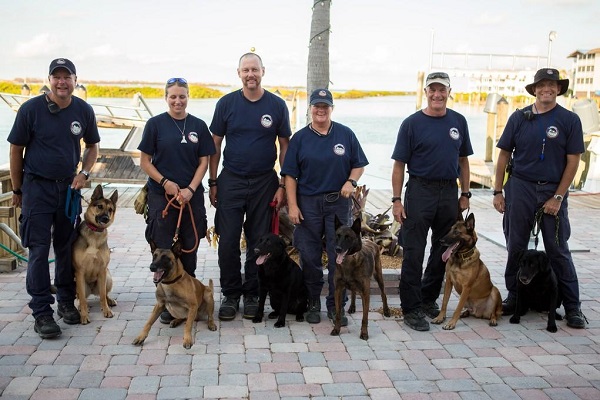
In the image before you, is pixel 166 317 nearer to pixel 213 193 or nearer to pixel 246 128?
pixel 213 193

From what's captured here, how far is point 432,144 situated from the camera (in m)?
4.20

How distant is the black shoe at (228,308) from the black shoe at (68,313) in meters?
1.08

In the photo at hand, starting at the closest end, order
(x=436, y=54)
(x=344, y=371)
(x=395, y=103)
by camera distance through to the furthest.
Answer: (x=344, y=371) < (x=436, y=54) < (x=395, y=103)

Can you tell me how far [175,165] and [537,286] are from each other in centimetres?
295

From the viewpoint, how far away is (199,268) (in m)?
6.04

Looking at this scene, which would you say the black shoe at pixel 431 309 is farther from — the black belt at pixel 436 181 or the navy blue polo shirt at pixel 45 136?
the navy blue polo shirt at pixel 45 136

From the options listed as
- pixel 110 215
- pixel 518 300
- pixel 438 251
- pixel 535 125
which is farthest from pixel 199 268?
pixel 535 125

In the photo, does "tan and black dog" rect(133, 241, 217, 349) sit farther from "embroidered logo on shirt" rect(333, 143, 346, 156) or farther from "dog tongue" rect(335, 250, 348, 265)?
"embroidered logo on shirt" rect(333, 143, 346, 156)

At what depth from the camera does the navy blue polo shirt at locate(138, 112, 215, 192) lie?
4270 millimetres

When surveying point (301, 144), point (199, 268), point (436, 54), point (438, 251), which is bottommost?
point (199, 268)

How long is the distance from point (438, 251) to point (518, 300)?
72 centimetres

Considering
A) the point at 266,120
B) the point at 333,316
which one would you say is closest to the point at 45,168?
the point at 266,120

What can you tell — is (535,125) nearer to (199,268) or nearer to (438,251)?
(438,251)

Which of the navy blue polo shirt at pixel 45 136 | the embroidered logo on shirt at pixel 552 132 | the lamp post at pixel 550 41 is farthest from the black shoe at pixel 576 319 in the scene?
the lamp post at pixel 550 41
